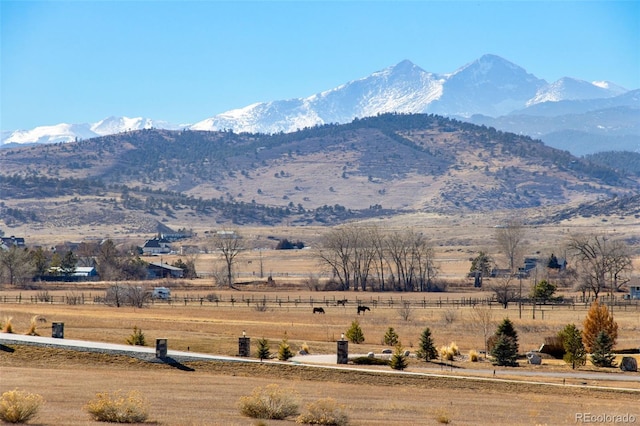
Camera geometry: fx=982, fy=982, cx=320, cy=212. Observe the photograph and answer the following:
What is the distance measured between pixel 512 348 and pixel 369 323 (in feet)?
77.3

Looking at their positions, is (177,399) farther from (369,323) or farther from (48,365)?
(369,323)

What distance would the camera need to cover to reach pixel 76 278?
12638cm

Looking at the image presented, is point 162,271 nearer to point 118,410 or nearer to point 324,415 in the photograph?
point 324,415

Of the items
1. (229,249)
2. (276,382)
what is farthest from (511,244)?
(276,382)

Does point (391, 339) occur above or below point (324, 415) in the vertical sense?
above

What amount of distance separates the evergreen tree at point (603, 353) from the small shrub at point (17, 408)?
35.4 meters

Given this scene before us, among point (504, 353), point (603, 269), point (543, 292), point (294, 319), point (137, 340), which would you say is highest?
point (603, 269)

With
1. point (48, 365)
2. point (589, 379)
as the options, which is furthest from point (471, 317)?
point (48, 365)

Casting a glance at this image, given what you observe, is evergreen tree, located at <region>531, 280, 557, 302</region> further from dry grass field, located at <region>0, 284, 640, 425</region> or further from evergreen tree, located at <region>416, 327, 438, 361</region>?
evergreen tree, located at <region>416, 327, 438, 361</region>

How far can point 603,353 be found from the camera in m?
55.5

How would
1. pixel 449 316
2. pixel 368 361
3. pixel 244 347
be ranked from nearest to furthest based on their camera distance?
1. pixel 368 361
2. pixel 244 347
3. pixel 449 316

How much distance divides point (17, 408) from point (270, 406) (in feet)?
27.4

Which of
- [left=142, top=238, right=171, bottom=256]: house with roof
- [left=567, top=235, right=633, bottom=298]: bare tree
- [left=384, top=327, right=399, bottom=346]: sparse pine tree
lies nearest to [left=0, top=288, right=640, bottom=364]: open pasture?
[left=384, top=327, right=399, bottom=346]: sparse pine tree

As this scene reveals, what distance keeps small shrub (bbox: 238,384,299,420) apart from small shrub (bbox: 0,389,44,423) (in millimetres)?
7129
